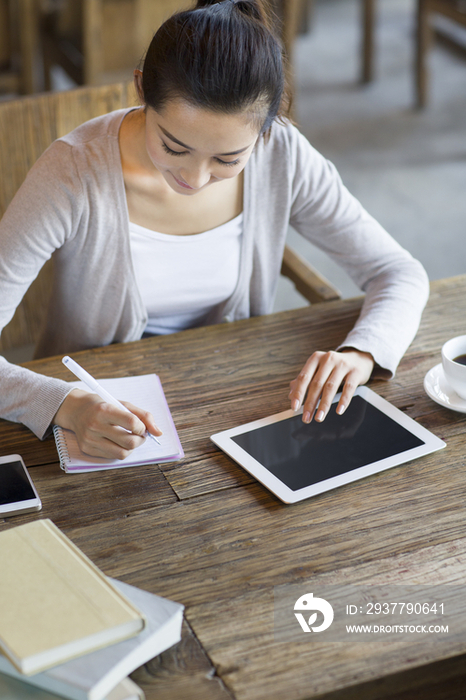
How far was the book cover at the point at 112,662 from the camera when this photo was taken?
0.68 meters

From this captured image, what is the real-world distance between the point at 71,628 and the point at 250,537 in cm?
26

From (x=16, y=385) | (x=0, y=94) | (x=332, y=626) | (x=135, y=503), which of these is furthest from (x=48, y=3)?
(x=332, y=626)

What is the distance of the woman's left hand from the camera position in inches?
43.6

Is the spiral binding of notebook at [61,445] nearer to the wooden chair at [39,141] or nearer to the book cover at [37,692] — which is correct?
the book cover at [37,692]

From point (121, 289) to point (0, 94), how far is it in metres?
3.06

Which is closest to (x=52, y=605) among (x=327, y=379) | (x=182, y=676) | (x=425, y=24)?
(x=182, y=676)

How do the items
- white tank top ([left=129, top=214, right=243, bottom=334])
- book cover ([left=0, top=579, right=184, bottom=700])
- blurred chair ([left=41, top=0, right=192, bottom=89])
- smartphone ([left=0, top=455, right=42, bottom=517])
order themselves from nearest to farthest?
1. book cover ([left=0, top=579, right=184, bottom=700])
2. smartphone ([left=0, top=455, right=42, bottom=517])
3. white tank top ([left=129, top=214, right=243, bottom=334])
4. blurred chair ([left=41, top=0, right=192, bottom=89])

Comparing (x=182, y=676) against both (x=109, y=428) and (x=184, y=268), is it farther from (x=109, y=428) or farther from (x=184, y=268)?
(x=184, y=268)

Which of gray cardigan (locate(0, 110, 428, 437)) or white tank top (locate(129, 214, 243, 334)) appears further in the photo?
white tank top (locate(129, 214, 243, 334))

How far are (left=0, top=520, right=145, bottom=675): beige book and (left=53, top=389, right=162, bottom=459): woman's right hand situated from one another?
20 cm

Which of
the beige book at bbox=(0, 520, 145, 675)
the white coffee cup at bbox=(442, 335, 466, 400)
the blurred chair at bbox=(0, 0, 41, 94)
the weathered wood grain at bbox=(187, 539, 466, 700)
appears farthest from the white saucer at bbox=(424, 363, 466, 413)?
the blurred chair at bbox=(0, 0, 41, 94)

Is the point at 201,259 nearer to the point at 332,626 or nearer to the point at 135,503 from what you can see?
the point at 135,503

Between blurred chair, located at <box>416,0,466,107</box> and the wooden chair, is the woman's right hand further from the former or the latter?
blurred chair, located at <box>416,0,466,107</box>

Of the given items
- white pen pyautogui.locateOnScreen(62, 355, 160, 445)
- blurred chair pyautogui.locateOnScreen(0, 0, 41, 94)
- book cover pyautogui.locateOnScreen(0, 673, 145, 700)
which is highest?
blurred chair pyautogui.locateOnScreen(0, 0, 41, 94)
